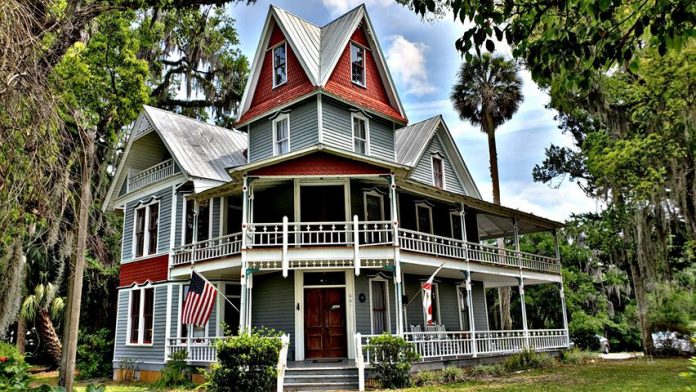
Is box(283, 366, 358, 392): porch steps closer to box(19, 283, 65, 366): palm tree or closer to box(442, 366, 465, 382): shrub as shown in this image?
box(442, 366, 465, 382): shrub

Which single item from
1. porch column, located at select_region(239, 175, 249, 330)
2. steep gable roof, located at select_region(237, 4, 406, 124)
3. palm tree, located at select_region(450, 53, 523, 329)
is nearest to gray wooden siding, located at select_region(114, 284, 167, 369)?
Result: porch column, located at select_region(239, 175, 249, 330)

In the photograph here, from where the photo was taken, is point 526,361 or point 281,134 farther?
point 281,134

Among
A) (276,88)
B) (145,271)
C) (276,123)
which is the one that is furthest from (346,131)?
(145,271)

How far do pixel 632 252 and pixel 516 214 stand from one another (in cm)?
776

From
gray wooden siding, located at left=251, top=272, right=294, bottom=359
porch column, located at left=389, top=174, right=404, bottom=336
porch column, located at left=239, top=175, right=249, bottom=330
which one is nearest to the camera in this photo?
porch column, located at left=389, top=174, right=404, bottom=336

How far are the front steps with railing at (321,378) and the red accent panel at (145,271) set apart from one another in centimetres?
787

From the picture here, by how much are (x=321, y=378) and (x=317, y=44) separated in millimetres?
13049

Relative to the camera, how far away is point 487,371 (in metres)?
17.3

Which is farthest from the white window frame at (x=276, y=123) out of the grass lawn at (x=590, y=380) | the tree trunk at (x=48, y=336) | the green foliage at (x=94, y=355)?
the tree trunk at (x=48, y=336)

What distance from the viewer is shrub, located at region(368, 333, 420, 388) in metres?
14.1

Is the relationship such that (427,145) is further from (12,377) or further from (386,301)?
(12,377)

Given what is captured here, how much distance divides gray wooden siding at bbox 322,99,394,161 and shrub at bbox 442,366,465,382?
325 inches

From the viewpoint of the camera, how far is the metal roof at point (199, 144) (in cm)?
1997

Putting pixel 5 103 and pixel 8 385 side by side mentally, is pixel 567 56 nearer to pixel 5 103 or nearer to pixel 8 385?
pixel 5 103
